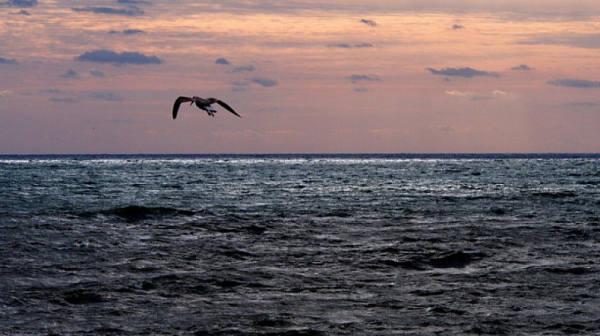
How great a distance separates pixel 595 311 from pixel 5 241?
16406 mm

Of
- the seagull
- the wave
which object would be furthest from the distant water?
the seagull

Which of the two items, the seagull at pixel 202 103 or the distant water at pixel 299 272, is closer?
the distant water at pixel 299 272

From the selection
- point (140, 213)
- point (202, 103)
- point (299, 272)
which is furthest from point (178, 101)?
point (140, 213)

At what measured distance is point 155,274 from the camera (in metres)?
16.5

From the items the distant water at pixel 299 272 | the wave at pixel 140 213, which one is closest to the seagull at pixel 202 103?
the distant water at pixel 299 272

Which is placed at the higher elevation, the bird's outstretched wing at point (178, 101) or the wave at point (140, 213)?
the bird's outstretched wing at point (178, 101)

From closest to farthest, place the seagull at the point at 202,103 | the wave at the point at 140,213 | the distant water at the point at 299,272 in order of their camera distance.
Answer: the distant water at the point at 299,272, the seagull at the point at 202,103, the wave at the point at 140,213

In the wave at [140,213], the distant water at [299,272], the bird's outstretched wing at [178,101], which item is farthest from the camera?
the wave at [140,213]

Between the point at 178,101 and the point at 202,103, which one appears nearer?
the point at 202,103

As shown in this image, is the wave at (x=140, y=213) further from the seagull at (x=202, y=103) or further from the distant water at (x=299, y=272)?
the seagull at (x=202, y=103)

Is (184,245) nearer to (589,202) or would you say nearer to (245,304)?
(245,304)

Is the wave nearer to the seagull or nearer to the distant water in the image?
the distant water

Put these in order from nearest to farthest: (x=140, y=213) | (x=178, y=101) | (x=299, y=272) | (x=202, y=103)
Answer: (x=202, y=103), (x=178, y=101), (x=299, y=272), (x=140, y=213)

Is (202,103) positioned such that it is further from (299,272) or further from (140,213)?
(140,213)
